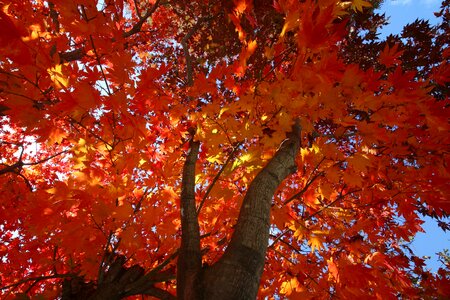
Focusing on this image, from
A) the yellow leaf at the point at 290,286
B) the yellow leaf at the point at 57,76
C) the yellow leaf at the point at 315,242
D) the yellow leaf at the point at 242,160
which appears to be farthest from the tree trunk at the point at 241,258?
the yellow leaf at the point at 57,76

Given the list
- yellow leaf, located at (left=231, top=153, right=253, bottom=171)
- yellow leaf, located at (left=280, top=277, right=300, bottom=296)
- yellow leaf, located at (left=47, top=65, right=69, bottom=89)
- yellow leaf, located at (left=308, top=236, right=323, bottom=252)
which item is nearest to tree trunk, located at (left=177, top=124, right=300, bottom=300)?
yellow leaf, located at (left=231, top=153, right=253, bottom=171)

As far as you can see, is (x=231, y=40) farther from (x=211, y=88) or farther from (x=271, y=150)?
(x=271, y=150)

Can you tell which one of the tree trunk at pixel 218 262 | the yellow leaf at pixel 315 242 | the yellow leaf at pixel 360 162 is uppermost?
the yellow leaf at pixel 360 162

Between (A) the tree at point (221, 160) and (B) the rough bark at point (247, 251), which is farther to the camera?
(A) the tree at point (221, 160)

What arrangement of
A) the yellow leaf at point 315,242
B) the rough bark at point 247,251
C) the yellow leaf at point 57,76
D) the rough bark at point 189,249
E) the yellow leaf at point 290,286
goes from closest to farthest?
1. the rough bark at point 247,251
2. the rough bark at point 189,249
3. the yellow leaf at point 57,76
4. the yellow leaf at point 315,242
5. the yellow leaf at point 290,286

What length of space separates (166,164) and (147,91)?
3.22ft

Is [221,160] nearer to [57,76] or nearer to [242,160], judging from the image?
[242,160]

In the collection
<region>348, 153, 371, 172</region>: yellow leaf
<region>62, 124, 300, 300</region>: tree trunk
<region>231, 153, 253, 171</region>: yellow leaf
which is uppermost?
<region>348, 153, 371, 172</region>: yellow leaf

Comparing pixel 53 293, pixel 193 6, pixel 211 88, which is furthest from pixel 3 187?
pixel 193 6

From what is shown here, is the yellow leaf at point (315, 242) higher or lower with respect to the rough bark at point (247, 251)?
higher

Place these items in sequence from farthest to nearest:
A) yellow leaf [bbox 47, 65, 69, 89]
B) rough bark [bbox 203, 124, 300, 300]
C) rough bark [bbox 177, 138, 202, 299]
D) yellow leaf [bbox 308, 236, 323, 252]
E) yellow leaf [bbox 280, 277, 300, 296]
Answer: yellow leaf [bbox 280, 277, 300, 296] → yellow leaf [bbox 308, 236, 323, 252] → yellow leaf [bbox 47, 65, 69, 89] → rough bark [bbox 177, 138, 202, 299] → rough bark [bbox 203, 124, 300, 300]

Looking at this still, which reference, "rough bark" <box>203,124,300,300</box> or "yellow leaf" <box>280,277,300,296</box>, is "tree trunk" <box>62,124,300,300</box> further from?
"yellow leaf" <box>280,277,300,296</box>

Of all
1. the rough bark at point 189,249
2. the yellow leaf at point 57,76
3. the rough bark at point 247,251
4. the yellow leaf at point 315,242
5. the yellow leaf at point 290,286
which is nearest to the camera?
the rough bark at point 247,251

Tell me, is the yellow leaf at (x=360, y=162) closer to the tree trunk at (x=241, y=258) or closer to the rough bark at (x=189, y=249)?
the tree trunk at (x=241, y=258)
